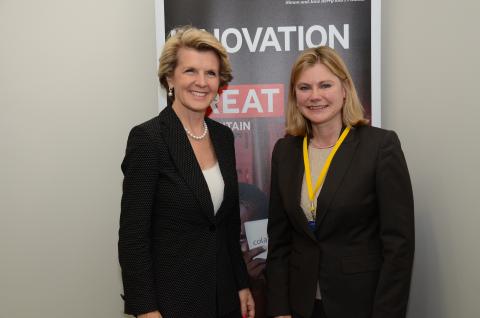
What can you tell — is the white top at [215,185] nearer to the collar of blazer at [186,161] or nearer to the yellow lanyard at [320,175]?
the collar of blazer at [186,161]

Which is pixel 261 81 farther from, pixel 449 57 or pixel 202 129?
pixel 449 57

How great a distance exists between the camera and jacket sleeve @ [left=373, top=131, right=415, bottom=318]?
1.67 m

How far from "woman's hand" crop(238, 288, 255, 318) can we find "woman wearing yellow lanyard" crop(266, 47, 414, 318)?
13 centimetres

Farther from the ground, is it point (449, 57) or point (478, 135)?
point (449, 57)

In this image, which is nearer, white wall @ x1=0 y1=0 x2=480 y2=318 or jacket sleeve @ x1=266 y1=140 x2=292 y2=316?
jacket sleeve @ x1=266 y1=140 x2=292 y2=316

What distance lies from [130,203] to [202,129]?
476 mm

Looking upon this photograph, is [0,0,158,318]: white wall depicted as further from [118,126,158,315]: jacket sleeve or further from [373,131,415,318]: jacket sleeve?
[373,131,415,318]: jacket sleeve

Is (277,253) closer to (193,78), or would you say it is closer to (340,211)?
(340,211)

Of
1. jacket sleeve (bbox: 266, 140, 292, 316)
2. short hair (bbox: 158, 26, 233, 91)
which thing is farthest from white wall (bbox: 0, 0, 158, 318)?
jacket sleeve (bbox: 266, 140, 292, 316)

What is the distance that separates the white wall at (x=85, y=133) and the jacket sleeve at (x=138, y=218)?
1060 millimetres

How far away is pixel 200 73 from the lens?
1.81 m

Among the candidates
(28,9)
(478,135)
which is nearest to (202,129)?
(478,135)

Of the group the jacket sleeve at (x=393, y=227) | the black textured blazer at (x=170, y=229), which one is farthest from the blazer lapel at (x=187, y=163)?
the jacket sleeve at (x=393, y=227)

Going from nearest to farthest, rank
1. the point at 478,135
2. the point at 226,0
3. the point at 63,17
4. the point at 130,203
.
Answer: the point at 130,203 < the point at 478,135 < the point at 226,0 < the point at 63,17
